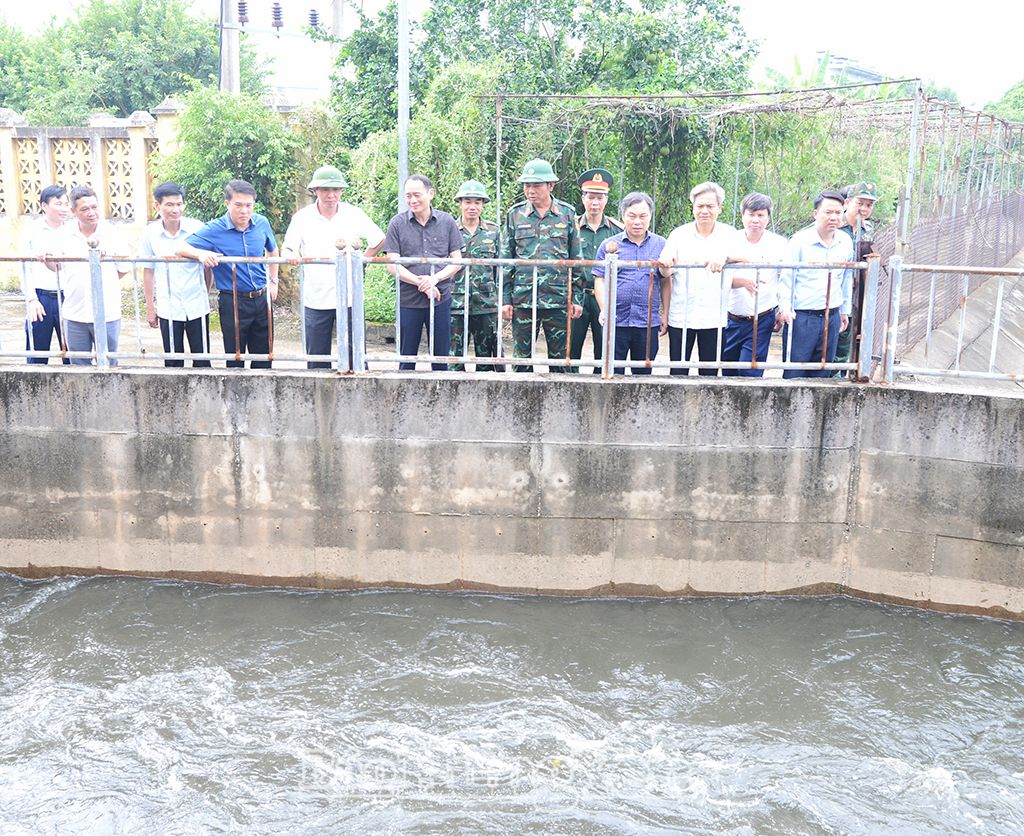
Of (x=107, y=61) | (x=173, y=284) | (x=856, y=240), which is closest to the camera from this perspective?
(x=173, y=284)

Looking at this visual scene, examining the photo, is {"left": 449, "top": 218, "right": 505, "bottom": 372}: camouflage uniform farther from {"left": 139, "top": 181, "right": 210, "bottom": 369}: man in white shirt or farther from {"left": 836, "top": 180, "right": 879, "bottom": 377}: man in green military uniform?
{"left": 836, "top": 180, "right": 879, "bottom": 377}: man in green military uniform

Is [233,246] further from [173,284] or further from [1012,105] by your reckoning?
[1012,105]

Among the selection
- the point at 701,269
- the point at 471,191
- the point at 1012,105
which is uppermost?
the point at 1012,105

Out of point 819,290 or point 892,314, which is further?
point 819,290

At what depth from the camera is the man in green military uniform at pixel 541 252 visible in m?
7.11

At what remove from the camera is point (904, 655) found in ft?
20.7

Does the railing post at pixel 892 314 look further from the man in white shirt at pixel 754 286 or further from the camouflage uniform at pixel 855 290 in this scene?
the man in white shirt at pixel 754 286

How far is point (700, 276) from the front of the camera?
676cm

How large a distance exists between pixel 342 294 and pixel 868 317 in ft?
10.9

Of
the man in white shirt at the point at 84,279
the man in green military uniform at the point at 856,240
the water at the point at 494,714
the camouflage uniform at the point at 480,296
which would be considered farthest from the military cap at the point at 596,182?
the man in white shirt at the point at 84,279

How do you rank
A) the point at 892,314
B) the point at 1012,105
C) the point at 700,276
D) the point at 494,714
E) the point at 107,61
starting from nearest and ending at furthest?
the point at 494,714, the point at 892,314, the point at 700,276, the point at 107,61, the point at 1012,105

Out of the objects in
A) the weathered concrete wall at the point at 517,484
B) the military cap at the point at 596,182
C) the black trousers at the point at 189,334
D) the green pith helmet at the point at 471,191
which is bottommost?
the weathered concrete wall at the point at 517,484

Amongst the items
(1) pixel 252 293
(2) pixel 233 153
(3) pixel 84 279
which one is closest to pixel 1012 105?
(2) pixel 233 153

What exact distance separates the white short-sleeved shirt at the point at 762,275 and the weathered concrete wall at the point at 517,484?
0.61 m
